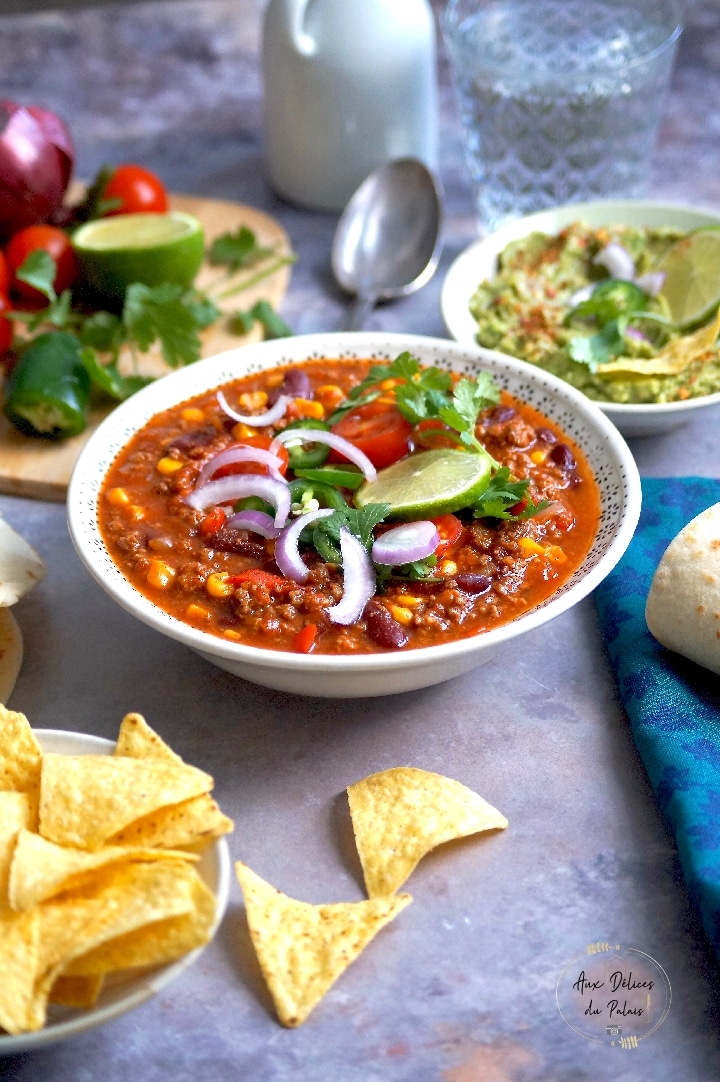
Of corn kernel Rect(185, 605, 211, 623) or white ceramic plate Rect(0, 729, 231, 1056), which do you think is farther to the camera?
corn kernel Rect(185, 605, 211, 623)

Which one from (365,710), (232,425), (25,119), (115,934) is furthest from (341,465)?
(25,119)

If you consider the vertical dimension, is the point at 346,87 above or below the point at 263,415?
above

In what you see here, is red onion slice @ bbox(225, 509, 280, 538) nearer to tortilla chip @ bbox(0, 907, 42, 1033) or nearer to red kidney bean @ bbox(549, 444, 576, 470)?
red kidney bean @ bbox(549, 444, 576, 470)

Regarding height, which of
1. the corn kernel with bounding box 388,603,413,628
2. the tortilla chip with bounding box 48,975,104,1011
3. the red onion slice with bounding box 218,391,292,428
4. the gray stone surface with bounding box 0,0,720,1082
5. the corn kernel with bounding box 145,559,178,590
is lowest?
the gray stone surface with bounding box 0,0,720,1082

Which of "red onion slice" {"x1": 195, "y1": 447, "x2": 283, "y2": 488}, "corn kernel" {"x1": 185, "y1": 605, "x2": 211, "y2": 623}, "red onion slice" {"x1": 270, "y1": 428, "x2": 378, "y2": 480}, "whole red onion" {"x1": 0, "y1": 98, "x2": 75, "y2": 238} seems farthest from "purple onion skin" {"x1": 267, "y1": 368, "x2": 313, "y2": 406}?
"whole red onion" {"x1": 0, "y1": 98, "x2": 75, "y2": 238}

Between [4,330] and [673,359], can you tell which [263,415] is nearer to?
[673,359]

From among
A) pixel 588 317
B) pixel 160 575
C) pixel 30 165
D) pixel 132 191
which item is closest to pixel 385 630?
pixel 160 575

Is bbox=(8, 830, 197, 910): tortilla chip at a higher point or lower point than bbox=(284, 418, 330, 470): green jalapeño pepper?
lower
